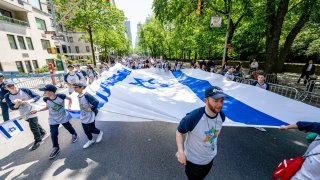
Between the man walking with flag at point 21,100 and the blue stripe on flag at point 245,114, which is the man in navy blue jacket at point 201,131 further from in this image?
the man walking with flag at point 21,100

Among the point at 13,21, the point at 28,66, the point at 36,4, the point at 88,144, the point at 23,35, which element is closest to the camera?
the point at 88,144

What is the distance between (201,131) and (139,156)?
8.41ft

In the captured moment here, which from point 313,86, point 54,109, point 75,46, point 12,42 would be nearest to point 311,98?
point 313,86

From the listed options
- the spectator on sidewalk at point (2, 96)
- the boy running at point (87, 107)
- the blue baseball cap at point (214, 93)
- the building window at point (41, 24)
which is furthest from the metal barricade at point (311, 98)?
the building window at point (41, 24)

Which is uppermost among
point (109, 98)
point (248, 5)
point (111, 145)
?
point (248, 5)

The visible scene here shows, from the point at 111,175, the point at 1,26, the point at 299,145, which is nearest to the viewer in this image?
the point at 111,175

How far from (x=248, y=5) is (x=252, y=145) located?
10.6m

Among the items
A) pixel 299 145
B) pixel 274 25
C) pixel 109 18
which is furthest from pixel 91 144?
pixel 109 18

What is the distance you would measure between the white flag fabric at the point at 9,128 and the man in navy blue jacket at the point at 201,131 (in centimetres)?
388

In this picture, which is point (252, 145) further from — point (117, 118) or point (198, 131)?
point (117, 118)

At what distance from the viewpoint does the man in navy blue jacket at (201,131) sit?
2.06m

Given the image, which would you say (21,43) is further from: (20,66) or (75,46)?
(75,46)

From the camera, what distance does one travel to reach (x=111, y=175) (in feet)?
11.6

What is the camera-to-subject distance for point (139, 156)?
13.6ft
